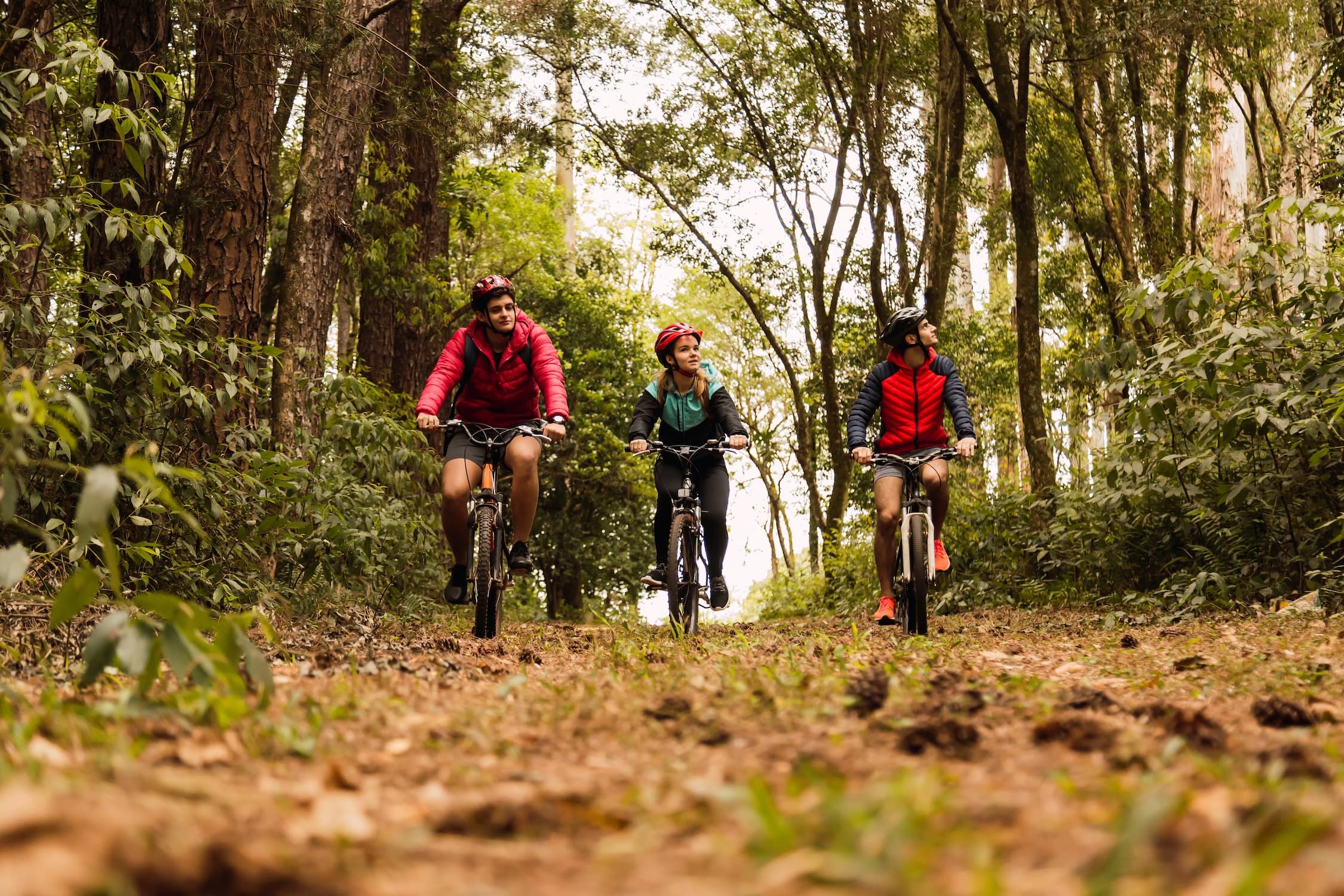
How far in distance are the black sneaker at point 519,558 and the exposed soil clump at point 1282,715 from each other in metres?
4.84

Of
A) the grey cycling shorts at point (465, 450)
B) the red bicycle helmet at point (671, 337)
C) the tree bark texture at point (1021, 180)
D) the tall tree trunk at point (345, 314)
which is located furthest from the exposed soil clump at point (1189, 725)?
the tall tree trunk at point (345, 314)

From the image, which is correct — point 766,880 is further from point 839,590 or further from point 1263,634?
point 839,590

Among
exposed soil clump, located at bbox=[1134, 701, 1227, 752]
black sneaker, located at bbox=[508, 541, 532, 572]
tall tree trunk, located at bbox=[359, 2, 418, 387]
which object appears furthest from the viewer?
tall tree trunk, located at bbox=[359, 2, 418, 387]

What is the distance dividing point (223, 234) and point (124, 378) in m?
2.22

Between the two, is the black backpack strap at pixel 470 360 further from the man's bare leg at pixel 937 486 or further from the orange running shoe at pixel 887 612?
the orange running shoe at pixel 887 612

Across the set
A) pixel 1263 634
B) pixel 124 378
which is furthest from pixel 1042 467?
pixel 124 378

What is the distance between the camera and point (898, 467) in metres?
8.35

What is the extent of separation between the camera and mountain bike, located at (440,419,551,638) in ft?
24.1

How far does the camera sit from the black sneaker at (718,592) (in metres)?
8.26

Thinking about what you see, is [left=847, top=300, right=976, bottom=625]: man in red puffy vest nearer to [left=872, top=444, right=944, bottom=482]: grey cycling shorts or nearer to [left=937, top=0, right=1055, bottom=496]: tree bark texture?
[left=872, top=444, right=944, bottom=482]: grey cycling shorts

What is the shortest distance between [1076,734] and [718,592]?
217 inches

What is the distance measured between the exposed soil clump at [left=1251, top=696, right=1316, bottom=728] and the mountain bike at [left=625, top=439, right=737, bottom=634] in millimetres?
4631

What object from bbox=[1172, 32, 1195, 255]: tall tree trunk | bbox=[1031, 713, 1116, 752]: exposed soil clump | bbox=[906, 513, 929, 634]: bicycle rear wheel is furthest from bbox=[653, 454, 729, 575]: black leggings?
bbox=[1172, 32, 1195, 255]: tall tree trunk

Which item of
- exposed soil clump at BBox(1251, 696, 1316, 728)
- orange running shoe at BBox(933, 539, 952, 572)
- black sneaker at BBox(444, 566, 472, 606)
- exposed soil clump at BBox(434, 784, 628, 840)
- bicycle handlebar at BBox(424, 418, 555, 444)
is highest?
bicycle handlebar at BBox(424, 418, 555, 444)
